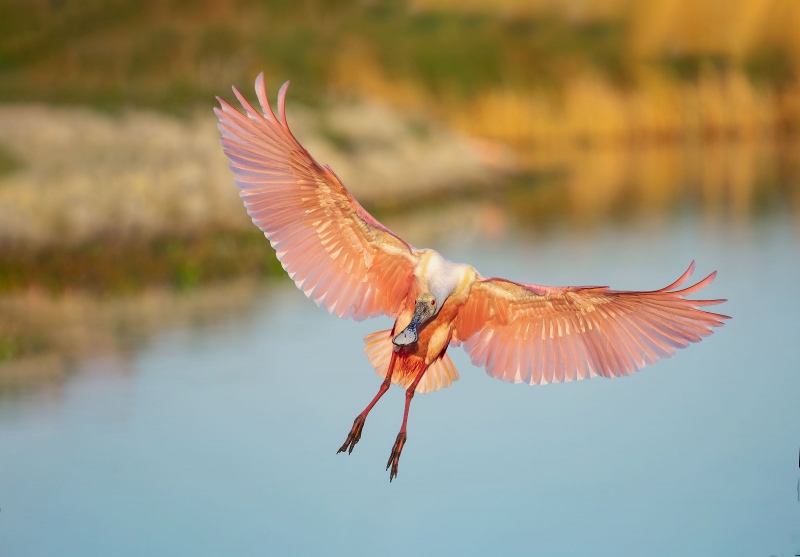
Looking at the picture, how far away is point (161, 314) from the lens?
991cm

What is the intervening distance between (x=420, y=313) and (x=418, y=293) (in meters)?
0.13

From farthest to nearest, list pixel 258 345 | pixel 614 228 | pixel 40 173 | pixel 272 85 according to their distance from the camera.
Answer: pixel 272 85, pixel 614 228, pixel 40 173, pixel 258 345

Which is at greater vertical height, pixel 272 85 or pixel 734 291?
pixel 272 85

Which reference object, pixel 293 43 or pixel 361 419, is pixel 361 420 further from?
pixel 293 43

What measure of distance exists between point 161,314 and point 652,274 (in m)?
3.97

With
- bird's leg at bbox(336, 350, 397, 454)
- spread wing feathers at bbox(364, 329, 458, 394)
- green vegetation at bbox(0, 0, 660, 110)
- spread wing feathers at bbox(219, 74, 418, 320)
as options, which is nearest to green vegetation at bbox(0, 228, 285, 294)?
spread wing feathers at bbox(219, 74, 418, 320)

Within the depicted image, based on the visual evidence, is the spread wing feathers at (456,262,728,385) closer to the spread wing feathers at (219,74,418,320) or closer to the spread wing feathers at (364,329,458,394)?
the spread wing feathers at (364,329,458,394)

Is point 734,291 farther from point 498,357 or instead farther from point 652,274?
point 498,357

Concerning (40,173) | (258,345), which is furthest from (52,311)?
(40,173)

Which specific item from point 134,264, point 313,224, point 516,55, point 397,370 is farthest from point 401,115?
point 397,370

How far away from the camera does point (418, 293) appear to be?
5.35 meters

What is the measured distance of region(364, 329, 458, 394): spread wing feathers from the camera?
18.1 feet

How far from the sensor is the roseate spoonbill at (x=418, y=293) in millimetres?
5457

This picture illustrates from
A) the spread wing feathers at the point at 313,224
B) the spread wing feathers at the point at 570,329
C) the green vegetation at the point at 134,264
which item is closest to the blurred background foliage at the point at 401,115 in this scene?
the green vegetation at the point at 134,264
